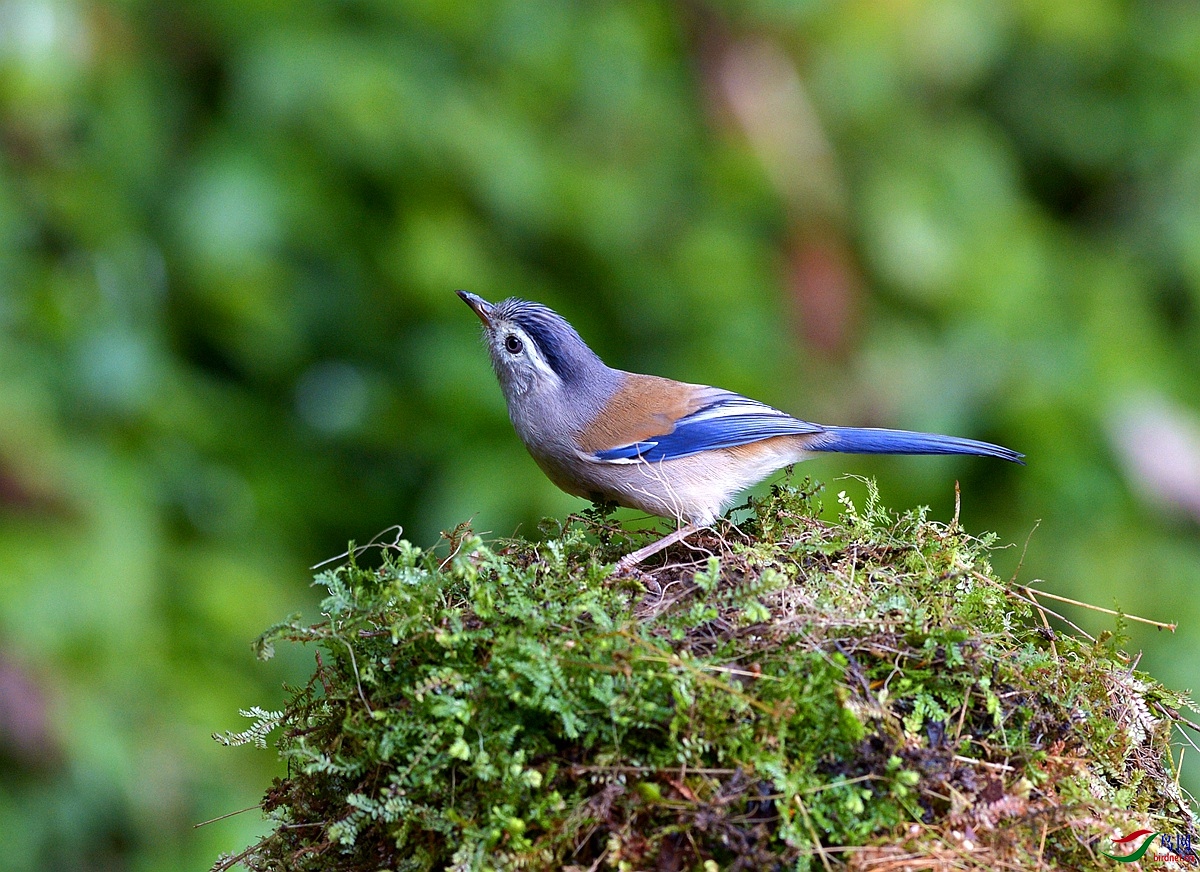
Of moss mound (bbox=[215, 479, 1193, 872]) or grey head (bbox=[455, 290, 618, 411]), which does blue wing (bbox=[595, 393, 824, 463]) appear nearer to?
grey head (bbox=[455, 290, 618, 411])

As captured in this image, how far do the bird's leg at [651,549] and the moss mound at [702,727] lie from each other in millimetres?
178

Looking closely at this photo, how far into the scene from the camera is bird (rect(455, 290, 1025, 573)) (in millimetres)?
4094

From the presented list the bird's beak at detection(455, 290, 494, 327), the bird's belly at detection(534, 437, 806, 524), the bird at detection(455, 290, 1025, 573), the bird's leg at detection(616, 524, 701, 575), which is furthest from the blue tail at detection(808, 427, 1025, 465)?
the bird's beak at detection(455, 290, 494, 327)

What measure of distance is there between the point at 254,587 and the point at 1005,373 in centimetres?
416

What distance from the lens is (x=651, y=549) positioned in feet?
10.5

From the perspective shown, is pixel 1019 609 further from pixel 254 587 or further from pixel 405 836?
pixel 254 587

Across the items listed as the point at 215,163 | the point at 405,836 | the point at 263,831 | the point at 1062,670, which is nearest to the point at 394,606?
the point at 405,836

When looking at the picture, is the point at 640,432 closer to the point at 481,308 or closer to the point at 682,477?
the point at 682,477

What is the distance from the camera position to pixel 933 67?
22.7ft

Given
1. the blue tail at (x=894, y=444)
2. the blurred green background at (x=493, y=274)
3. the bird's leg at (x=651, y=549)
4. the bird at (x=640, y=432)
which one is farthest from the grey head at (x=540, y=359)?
the blurred green background at (x=493, y=274)

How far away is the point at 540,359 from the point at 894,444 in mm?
1355

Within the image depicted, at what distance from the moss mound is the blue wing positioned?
125cm

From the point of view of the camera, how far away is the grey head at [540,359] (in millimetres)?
4457

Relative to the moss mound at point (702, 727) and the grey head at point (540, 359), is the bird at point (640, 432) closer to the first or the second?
the grey head at point (540, 359)
